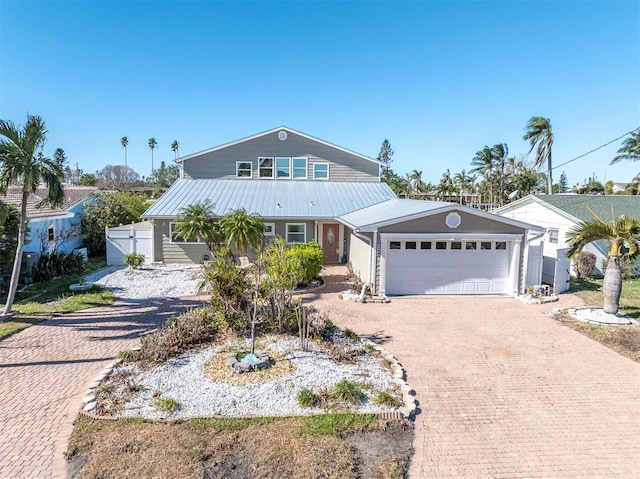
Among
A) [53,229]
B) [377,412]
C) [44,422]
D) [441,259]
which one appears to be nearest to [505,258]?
[441,259]

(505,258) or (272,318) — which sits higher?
(505,258)

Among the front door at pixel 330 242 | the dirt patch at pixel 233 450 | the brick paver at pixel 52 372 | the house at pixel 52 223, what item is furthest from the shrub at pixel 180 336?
the front door at pixel 330 242

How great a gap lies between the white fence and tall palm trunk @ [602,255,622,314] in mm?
18666

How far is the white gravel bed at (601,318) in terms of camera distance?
11328 mm

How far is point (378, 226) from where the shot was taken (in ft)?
44.5

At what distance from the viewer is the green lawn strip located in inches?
513

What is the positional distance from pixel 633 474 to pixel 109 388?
8.03 meters

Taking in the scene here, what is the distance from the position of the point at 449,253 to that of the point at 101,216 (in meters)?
19.8

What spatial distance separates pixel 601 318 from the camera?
453 inches

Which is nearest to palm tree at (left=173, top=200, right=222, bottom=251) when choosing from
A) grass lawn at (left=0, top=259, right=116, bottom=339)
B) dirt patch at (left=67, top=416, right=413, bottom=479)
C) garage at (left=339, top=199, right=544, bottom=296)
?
grass lawn at (left=0, top=259, right=116, bottom=339)

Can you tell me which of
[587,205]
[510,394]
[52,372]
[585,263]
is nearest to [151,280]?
[52,372]

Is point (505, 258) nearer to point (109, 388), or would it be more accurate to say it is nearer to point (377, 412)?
point (377, 412)

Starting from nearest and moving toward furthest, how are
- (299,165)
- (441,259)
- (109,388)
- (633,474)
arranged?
(633,474), (109,388), (441,259), (299,165)

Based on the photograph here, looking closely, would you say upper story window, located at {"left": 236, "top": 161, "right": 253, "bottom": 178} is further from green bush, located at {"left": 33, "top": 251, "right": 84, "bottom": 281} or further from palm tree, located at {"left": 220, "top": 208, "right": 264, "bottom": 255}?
green bush, located at {"left": 33, "top": 251, "right": 84, "bottom": 281}
